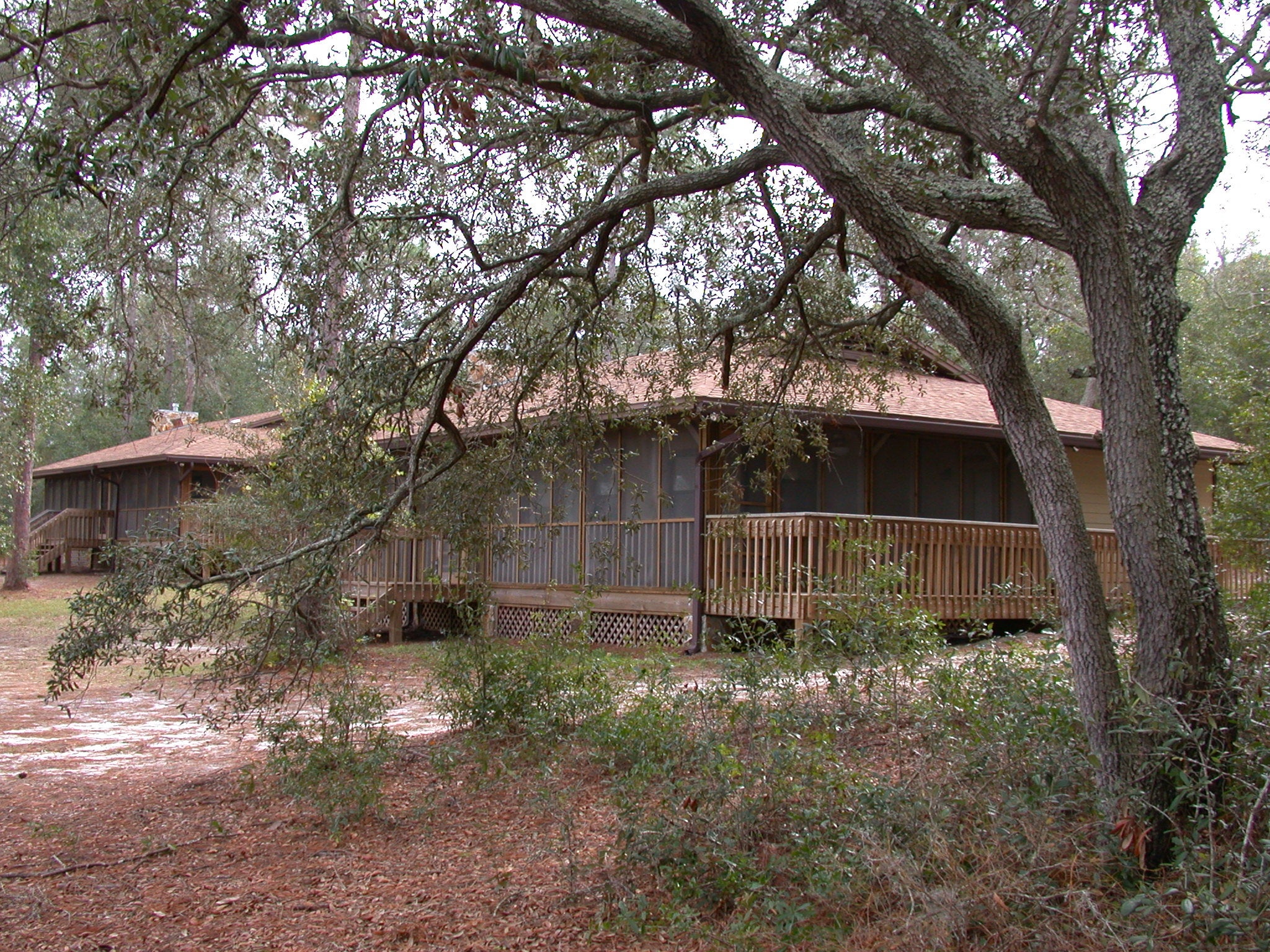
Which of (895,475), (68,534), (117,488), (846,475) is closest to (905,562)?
(846,475)

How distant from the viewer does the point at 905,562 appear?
39.7 ft

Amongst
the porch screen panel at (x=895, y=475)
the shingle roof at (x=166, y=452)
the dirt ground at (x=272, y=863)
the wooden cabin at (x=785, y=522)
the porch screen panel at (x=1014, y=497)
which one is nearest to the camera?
the dirt ground at (x=272, y=863)

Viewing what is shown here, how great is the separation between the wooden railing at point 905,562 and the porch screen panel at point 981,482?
2.47m

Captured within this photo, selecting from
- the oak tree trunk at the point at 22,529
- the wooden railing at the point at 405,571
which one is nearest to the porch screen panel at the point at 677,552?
the wooden railing at the point at 405,571

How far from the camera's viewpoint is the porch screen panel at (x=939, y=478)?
1706 centimetres

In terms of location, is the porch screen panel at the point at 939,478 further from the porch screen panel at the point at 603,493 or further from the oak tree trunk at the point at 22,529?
the oak tree trunk at the point at 22,529

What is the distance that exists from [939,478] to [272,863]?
1332 centimetres

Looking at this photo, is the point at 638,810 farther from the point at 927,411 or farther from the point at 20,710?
the point at 927,411

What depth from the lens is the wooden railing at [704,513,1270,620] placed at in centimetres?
1286

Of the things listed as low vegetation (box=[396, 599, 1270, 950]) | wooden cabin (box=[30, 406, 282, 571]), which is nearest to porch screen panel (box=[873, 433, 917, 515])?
low vegetation (box=[396, 599, 1270, 950])

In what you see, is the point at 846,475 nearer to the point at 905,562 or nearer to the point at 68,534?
the point at 905,562

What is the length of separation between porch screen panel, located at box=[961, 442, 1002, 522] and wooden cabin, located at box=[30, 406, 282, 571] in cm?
1653

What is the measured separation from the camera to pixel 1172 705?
4297 mm

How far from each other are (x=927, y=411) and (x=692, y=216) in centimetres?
744
